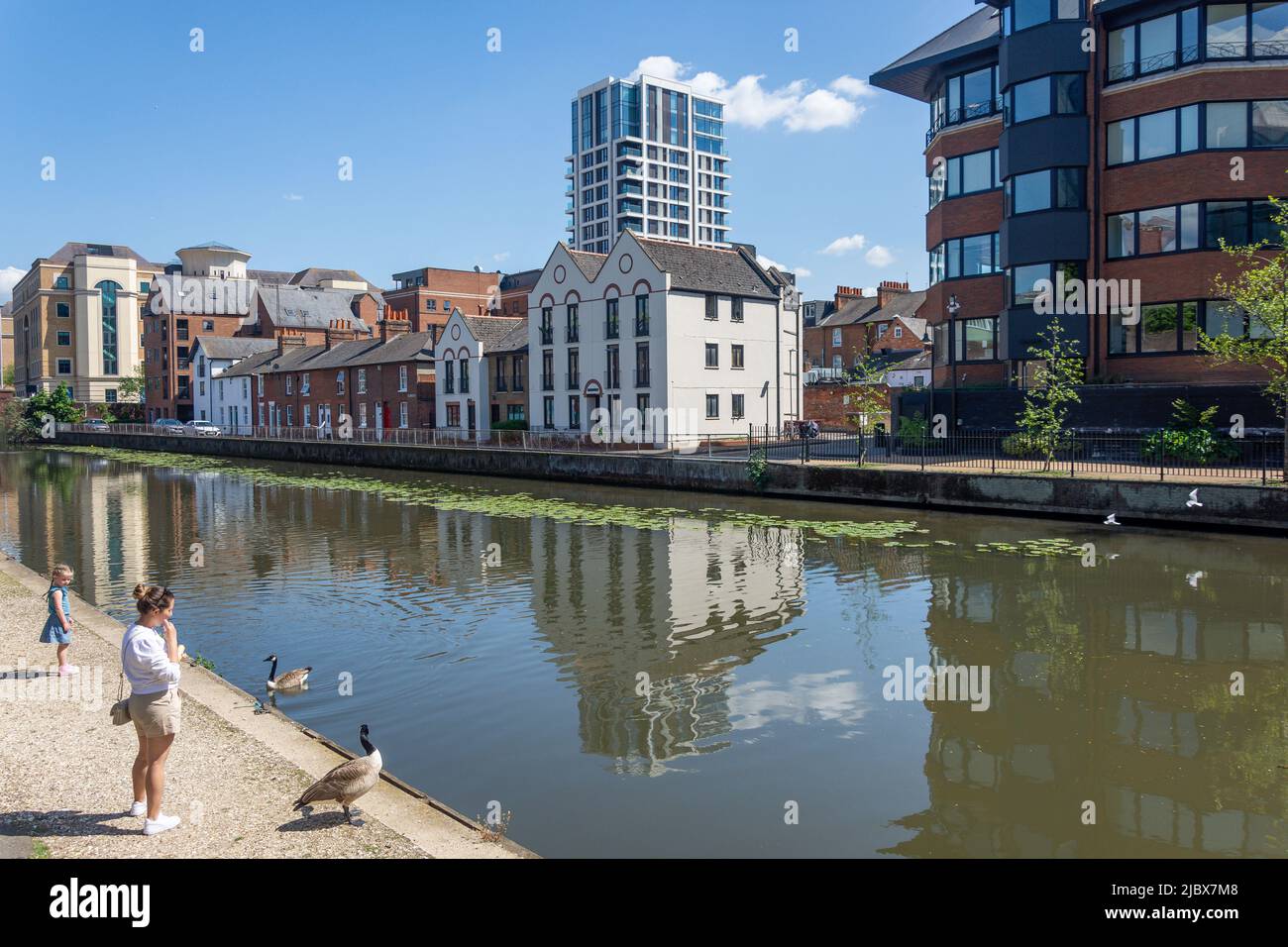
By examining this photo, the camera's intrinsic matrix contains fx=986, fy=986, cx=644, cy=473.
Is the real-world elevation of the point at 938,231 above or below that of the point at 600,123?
below

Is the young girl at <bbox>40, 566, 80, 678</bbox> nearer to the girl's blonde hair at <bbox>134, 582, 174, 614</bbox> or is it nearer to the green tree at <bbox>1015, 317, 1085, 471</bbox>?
the girl's blonde hair at <bbox>134, 582, 174, 614</bbox>

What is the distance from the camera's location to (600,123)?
14812 centimetres

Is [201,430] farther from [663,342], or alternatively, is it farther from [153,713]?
[153,713]

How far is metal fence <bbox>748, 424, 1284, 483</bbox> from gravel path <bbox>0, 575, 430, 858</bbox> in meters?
25.5

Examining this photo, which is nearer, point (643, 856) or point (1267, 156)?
point (643, 856)

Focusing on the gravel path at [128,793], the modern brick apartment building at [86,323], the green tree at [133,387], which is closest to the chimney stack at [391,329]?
the green tree at [133,387]

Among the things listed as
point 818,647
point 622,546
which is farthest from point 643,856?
point 622,546

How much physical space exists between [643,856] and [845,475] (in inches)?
1054

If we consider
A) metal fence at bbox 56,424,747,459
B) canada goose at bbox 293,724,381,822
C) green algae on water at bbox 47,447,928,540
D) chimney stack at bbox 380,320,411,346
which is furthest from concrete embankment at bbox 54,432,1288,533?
canada goose at bbox 293,724,381,822

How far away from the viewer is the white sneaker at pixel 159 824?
7422 mm

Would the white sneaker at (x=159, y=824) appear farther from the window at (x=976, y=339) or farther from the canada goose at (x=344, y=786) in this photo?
the window at (x=976, y=339)

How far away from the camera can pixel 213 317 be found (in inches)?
4471
